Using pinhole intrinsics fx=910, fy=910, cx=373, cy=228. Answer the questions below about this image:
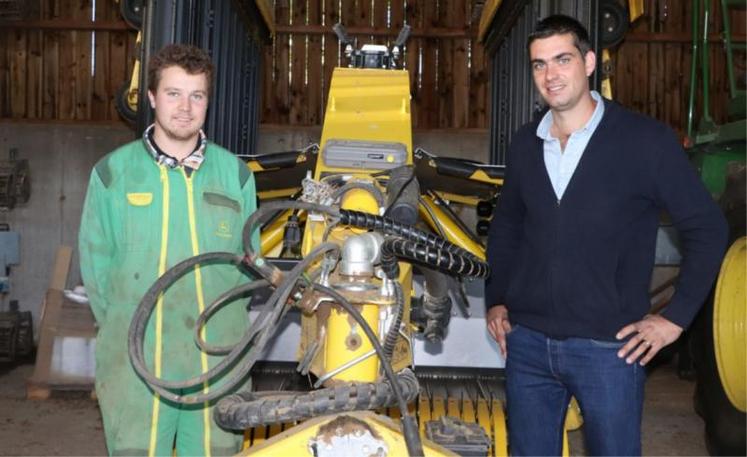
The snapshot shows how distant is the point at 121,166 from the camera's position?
271 centimetres

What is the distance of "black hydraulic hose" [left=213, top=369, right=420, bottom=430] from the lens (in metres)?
2.02

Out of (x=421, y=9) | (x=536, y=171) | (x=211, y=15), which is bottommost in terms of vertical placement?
(x=536, y=171)

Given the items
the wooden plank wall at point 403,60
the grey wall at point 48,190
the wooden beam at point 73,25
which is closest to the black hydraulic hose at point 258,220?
the grey wall at point 48,190

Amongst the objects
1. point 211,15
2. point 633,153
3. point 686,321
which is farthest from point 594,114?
point 211,15

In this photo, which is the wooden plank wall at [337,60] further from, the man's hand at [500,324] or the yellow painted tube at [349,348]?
the yellow painted tube at [349,348]

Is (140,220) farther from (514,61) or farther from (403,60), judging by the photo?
(403,60)

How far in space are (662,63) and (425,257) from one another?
314 inches

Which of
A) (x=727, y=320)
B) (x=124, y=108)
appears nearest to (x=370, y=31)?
(x=124, y=108)

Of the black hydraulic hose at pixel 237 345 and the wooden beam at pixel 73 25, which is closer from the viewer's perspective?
the black hydraulic hose at pixel 237 345

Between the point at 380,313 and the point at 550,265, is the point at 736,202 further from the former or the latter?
the point at 380,313

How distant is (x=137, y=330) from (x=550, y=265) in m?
1.23

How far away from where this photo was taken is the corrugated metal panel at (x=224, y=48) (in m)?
3.96

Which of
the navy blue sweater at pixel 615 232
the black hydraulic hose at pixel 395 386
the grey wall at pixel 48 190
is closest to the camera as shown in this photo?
the black hydraulic hose at pixel 395 386

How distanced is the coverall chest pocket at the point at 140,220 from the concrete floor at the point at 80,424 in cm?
265
